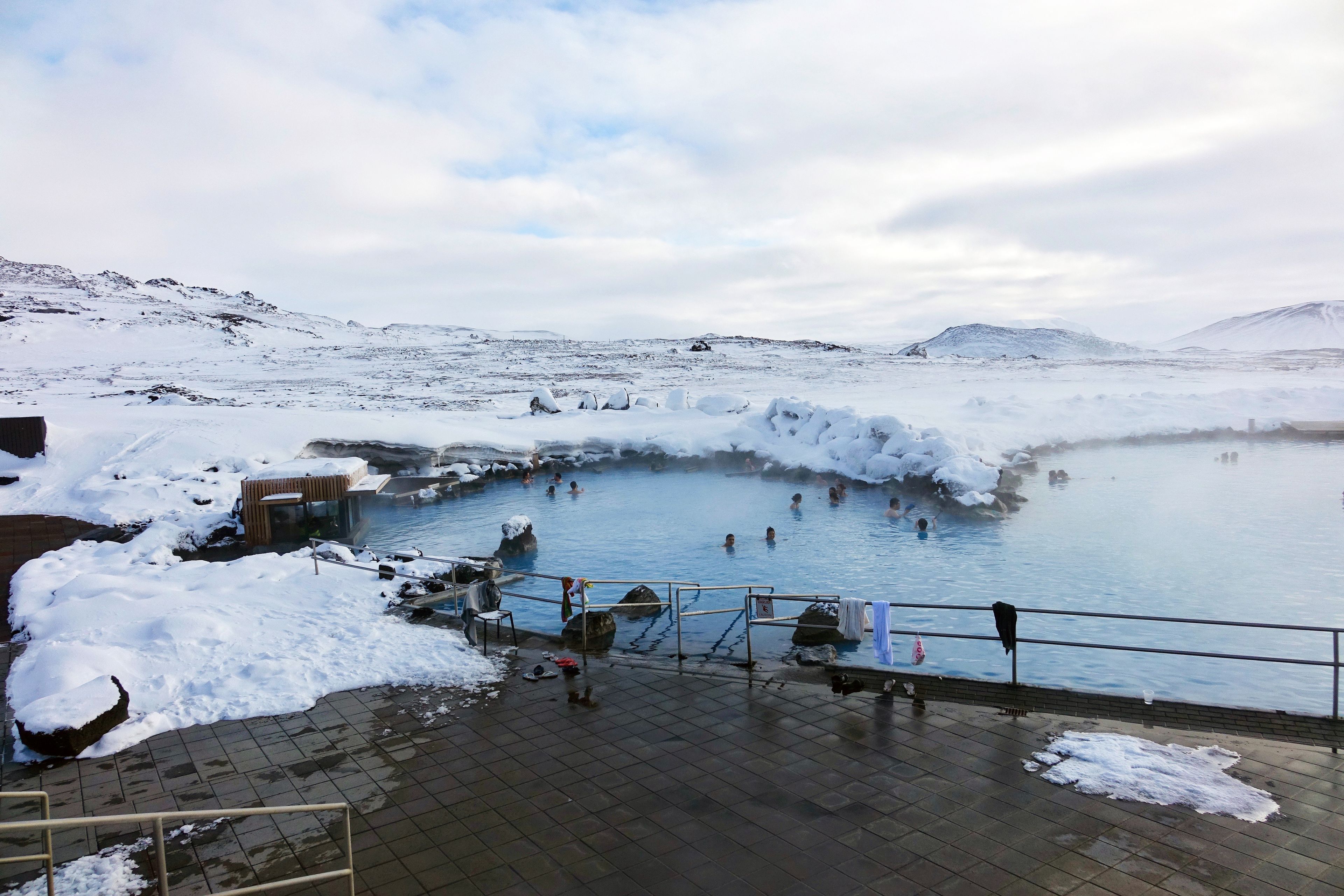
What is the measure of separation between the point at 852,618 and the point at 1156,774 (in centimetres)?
349

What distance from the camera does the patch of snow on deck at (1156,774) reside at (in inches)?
202

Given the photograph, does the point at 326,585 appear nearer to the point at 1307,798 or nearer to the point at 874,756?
the point at 874,756

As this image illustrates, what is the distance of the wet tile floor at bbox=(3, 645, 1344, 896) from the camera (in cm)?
449

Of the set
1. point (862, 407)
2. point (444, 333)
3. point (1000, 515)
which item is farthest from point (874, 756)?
point (444, 333)

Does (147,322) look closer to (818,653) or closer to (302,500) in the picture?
(302,500)

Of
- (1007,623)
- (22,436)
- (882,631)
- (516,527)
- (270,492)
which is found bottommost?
(516,527)

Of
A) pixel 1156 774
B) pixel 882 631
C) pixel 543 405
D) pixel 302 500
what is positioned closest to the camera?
pixel 1156 774

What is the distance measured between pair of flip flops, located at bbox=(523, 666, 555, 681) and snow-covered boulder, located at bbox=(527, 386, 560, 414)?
941 inches

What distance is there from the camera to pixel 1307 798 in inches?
201

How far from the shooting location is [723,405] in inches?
1196

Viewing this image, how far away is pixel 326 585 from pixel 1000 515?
16351mm

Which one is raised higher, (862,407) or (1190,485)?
(862,407)

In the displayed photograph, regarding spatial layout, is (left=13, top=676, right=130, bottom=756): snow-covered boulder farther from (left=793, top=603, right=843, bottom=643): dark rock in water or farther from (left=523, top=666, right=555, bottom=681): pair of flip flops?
(left=793, top=603, right=843, bottom=643): dark rock in water

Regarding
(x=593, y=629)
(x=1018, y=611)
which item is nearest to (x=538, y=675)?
(x=593, y=629)
